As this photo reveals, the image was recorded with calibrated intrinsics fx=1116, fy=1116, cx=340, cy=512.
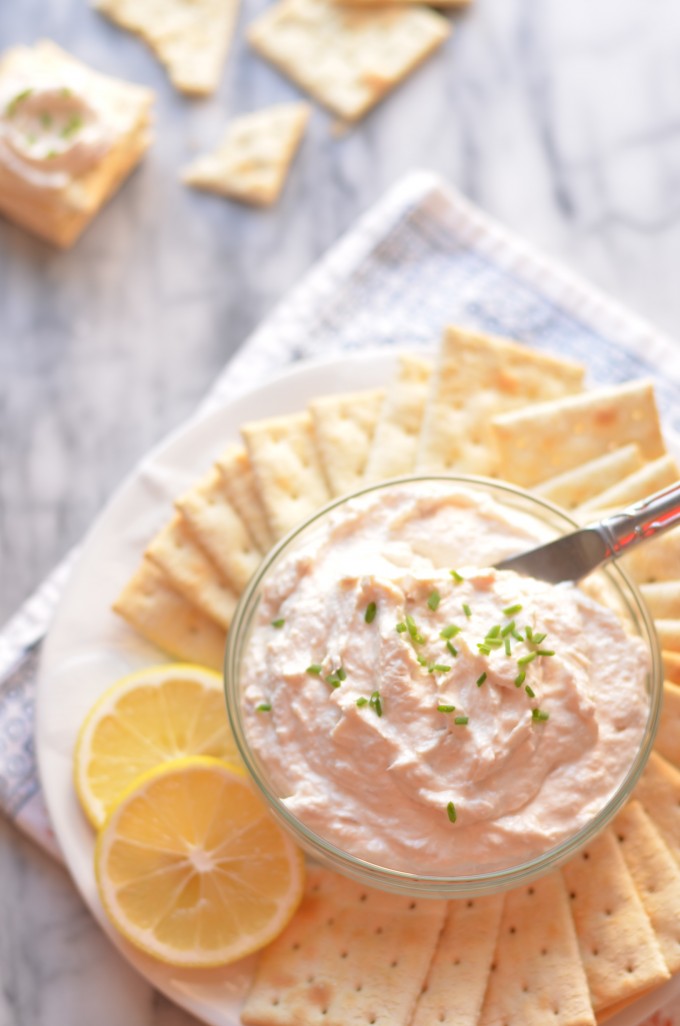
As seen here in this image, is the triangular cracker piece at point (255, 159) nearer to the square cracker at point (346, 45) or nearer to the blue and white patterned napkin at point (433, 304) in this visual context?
the square cracker at point (346, 45)

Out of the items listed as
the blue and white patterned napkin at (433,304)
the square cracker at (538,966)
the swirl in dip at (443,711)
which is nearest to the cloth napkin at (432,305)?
the blue and white patterned napkin at (433,304)

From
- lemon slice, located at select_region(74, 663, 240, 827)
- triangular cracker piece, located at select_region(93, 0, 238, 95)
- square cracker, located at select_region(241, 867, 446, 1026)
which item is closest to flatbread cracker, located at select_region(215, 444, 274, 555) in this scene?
lemon slice, located at select_region(74, 663, 240, 827)

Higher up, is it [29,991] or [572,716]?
[572,716]

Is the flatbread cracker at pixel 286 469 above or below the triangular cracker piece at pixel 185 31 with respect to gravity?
below

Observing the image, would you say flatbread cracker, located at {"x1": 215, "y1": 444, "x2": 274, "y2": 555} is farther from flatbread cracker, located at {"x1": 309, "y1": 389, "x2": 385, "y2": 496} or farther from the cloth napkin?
the cloth napkin

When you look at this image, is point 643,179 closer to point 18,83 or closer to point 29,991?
point 18,83

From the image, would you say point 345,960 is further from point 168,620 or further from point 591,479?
point 591,479

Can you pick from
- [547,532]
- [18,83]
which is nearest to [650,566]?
[547,532]
